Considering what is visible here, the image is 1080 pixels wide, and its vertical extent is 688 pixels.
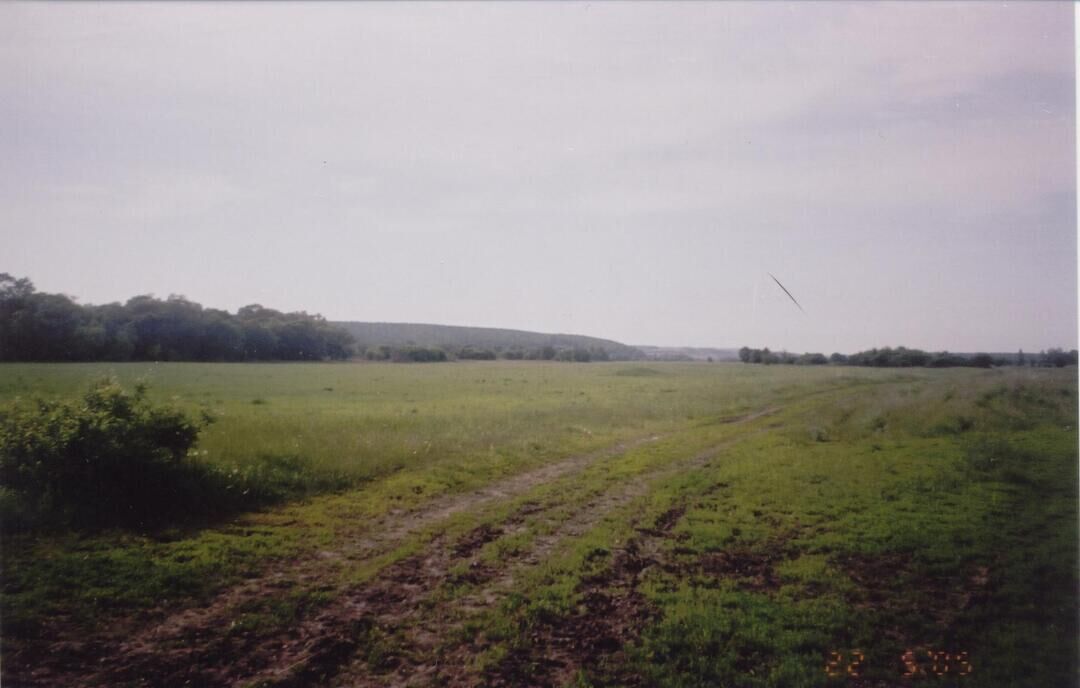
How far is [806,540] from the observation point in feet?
31.8

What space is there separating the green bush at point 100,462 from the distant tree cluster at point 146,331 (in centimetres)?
157

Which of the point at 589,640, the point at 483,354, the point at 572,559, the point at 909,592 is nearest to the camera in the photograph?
the point at 589,640

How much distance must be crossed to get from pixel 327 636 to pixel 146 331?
394 inches

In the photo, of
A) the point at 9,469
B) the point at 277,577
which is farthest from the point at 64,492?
the point at 277,577

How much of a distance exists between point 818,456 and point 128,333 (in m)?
17.8

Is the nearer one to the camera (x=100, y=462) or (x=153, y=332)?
(x=100, y=462)

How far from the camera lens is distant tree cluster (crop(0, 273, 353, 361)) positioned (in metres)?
10.1

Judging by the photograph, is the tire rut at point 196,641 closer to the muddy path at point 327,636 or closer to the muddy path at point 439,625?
the muddy path at point 327,636

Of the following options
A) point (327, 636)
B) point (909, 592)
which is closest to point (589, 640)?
point (327, 636)

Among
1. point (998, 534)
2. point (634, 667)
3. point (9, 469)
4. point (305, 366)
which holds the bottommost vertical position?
point (634, 667)

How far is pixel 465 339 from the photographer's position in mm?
35812

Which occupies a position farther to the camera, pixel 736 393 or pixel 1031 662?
pixel 736 393

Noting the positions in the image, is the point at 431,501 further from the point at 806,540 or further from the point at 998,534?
the point at 998,534
